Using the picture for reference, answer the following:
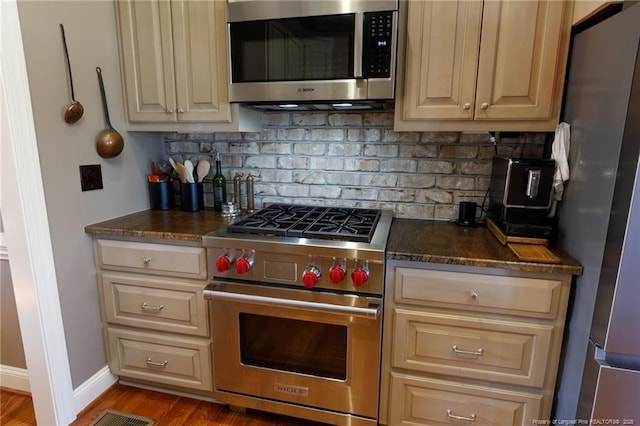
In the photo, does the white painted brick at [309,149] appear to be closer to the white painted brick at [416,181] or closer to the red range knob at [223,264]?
the white painted brick at [416,181]

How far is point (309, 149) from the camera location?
2.05 meters

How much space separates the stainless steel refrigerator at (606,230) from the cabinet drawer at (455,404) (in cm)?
14

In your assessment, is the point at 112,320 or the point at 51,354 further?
the point at 112,320

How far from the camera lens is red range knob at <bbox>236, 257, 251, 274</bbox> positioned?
4.93 feet

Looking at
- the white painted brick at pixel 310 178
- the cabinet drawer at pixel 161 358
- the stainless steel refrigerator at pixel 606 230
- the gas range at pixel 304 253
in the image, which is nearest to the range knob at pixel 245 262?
the gas range at pixel 304 253

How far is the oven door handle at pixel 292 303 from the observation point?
4.67 ft

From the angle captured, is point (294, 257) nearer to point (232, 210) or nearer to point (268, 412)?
point (232, 210)

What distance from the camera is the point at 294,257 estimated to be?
4.92 feet

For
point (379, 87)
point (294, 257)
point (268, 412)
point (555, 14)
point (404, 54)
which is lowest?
point (268, 412)

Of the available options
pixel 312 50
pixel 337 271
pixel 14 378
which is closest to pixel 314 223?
pixel 337 271

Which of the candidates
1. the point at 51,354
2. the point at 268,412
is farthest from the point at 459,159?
the point at 51,354

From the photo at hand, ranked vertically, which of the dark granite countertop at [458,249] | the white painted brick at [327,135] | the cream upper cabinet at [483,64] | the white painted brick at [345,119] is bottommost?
the dark granite countertop at [458,249]

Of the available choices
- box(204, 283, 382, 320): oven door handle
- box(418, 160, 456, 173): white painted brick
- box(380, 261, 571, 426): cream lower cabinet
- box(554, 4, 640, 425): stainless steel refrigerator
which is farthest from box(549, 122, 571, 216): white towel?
box(204, 283, 382, 320): oven door handle

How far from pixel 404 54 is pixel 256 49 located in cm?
67
